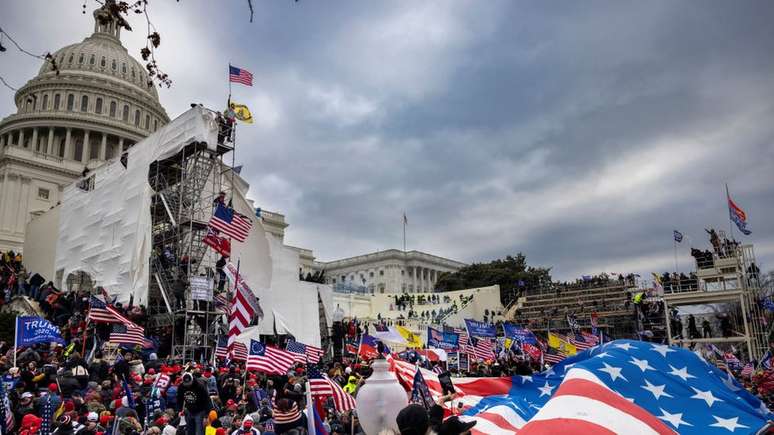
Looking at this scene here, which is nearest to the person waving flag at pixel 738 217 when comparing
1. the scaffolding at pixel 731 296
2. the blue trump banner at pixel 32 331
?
the scaffolding at pixel 731 296

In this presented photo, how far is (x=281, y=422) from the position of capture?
25.3ft

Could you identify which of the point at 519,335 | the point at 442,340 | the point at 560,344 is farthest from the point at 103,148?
the point at 560,344

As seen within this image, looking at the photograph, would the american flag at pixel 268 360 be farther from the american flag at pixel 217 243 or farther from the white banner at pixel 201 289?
the white banner at pixel 201 289

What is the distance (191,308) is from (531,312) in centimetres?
3155

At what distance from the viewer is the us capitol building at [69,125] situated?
62875mm

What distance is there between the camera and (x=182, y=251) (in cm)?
2920

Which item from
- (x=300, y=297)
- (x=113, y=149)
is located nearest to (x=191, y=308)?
(x=300, y=297)

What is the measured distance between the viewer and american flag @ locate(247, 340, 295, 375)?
42.4 ft

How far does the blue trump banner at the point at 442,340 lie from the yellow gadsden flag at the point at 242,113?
14880 mm

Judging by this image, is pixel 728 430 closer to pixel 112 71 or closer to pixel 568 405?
pixel 568 405

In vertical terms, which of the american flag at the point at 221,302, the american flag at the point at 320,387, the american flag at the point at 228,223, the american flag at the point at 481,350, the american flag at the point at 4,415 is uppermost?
the american flag at the point at 228,223

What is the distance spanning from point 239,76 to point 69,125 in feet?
175

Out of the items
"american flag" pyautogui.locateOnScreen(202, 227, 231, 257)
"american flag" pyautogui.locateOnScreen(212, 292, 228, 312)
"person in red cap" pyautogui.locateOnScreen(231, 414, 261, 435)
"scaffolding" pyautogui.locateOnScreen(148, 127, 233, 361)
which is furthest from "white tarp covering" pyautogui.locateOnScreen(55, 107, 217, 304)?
"person in red cap" pyautogui.locateOnScreen(231, 414, 261, 435)

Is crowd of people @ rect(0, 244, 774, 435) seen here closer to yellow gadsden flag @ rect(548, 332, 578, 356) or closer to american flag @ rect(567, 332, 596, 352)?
yellow gadsden flag @ rect(548, 332, 578, 356)
